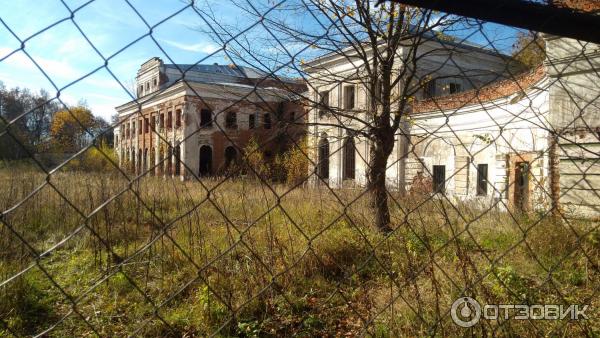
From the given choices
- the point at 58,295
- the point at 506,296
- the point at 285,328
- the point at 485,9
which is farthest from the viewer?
the point at 58,295

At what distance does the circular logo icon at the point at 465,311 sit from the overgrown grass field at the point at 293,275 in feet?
0.17

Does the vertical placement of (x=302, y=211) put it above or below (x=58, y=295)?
above

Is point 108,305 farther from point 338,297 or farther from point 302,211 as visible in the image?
point 302,211

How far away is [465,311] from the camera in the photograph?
1925 mm

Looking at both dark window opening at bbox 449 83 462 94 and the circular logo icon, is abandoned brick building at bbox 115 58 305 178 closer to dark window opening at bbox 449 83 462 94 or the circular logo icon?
the circular logo icon

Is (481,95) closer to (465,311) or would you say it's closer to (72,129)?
(465,311)

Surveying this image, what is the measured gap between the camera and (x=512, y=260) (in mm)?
4223

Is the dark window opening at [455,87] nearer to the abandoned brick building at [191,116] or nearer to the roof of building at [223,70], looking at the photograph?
the roof of building at [223,70]

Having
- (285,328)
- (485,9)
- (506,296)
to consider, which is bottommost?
(285,328)

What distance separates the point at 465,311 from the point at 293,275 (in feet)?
6.09

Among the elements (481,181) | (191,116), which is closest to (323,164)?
(191,116)

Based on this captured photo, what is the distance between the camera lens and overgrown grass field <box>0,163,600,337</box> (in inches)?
85.5

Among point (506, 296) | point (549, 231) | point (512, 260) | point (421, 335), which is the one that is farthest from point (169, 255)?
point (549, 231)

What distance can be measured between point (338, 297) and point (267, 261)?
677 mm
